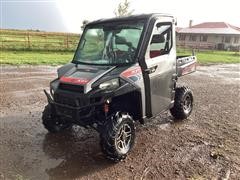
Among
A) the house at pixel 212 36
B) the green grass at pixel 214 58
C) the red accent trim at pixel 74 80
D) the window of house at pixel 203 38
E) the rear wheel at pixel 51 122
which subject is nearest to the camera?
the red accent trim at pixel 74 80

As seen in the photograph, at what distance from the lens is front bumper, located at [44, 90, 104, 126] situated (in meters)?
4.18

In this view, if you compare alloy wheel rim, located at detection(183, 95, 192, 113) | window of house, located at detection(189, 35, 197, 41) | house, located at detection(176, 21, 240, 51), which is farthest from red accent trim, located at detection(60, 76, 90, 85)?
window of house, located at detection(189, 35, 197, 41)

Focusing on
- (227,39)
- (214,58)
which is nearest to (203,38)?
(227,39)

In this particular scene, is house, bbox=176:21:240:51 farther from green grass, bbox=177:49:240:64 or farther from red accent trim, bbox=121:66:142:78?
red accent trim, bbox=121:66:142:78

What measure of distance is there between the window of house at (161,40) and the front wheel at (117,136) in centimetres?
125

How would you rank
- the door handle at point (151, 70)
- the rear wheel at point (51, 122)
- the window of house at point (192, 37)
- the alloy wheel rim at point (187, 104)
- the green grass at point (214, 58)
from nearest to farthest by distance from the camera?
the door handle at point (151, 70) < the rear wheel at point (51, 122) < the alloy wheel rim at point (187, 104) < the green grass at point (214, 58) < the window of house at point (192, 37)

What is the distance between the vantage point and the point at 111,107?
15.1 ft

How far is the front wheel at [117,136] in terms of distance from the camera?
4.12 metres

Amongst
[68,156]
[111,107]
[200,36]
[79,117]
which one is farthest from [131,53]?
[200,36]

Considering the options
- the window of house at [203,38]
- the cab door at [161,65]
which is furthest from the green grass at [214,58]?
the window of house at [203,38]

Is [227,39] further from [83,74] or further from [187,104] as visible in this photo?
[83,74]

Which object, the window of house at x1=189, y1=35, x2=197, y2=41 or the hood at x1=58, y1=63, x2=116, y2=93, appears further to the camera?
the window of house at x1=189, y1=35, x2=197, y2=41

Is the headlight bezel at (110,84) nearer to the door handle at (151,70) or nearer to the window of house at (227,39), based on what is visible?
the door handle at (151,70)

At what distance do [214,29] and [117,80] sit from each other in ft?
166
